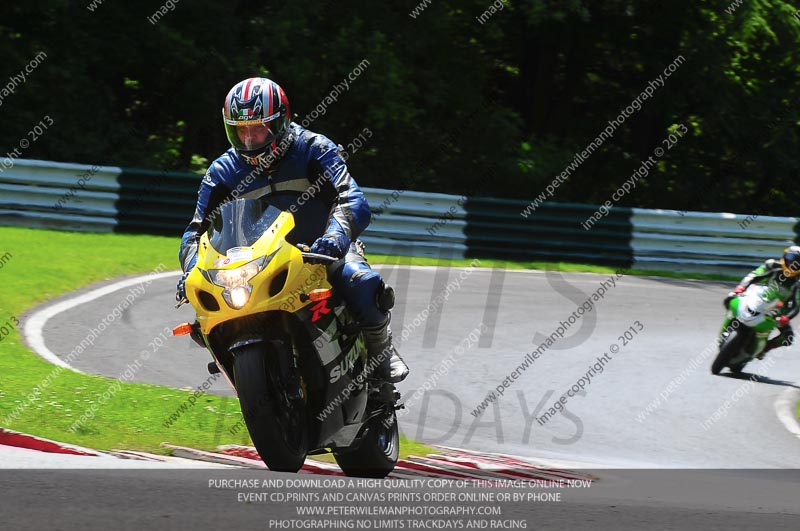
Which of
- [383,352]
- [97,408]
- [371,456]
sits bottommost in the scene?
[97,408]

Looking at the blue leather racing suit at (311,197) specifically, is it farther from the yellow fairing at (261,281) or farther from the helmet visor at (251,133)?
the yellow fairing at (261,281)

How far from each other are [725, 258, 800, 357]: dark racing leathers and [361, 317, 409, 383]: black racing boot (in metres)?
6.51

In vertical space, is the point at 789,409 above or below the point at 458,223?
above

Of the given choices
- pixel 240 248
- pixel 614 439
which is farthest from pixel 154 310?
pixel 240 248

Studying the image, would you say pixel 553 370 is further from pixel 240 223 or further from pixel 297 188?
pixel 240 223

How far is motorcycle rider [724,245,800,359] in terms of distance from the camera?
1231 centimetres

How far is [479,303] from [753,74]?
12.3 m

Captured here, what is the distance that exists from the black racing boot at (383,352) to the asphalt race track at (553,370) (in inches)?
79.0

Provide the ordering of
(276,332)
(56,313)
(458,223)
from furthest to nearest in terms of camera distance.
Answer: (458,223) < (56,313) < (276,332)

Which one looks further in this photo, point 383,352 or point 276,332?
point 383,352

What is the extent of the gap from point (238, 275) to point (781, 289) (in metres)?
8.25

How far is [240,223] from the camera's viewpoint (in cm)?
596

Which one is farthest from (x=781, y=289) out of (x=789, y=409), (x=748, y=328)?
(x=789, y=409)

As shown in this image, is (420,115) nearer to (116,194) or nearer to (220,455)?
(116,194)
